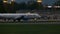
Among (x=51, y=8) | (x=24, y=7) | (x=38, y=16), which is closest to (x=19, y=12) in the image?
(x=24, y=7)

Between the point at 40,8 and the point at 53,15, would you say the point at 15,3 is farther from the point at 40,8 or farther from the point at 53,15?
the point at 53,15

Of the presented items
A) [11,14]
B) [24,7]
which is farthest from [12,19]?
[24,7]

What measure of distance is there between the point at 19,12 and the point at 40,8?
2.38m

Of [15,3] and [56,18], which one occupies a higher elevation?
[15,3]

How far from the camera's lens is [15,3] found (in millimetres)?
22672

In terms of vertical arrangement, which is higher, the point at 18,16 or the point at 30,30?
the point at 30,30

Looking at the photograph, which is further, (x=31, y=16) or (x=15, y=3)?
(x=15, y=3)

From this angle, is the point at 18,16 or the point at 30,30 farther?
the point at 18,16

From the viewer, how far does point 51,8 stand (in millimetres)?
22453

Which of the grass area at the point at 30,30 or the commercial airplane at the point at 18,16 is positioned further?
the commercial airplane at the point at 18,16

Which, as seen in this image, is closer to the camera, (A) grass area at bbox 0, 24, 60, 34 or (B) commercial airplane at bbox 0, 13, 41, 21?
(A) grass area at bbox 0, 24, 60, 34

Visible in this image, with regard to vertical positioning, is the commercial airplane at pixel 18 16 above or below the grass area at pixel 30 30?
below

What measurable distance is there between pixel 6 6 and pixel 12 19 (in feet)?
8.24

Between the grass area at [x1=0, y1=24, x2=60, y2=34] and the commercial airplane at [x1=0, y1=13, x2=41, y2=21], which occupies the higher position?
the grass area at [x1=0, y1=24, x2=60, y2=34]
